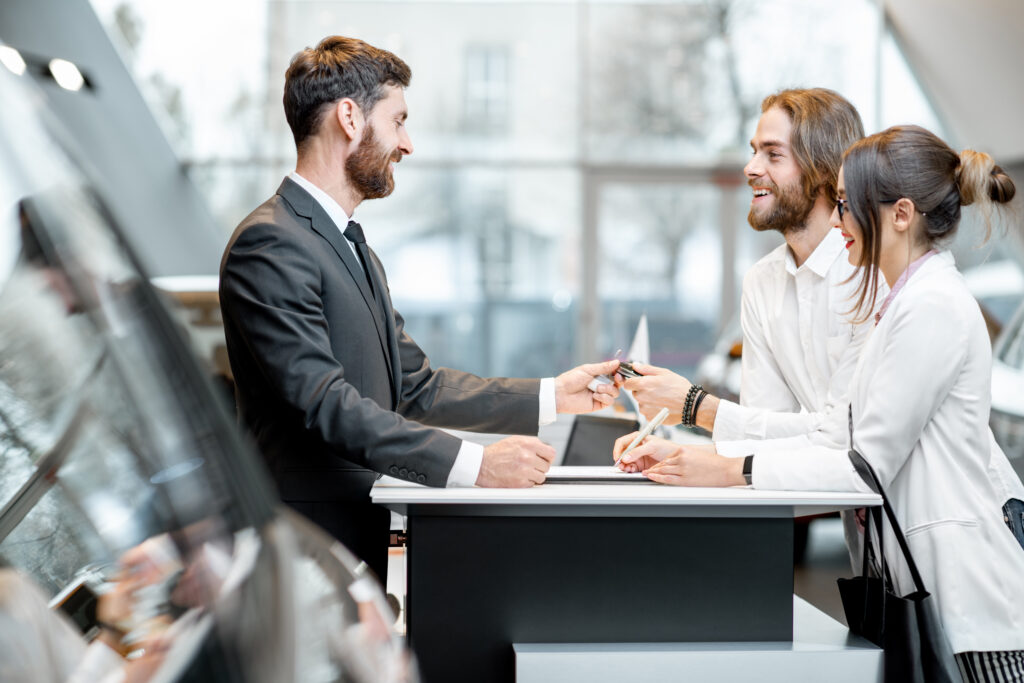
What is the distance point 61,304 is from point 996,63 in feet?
31.7

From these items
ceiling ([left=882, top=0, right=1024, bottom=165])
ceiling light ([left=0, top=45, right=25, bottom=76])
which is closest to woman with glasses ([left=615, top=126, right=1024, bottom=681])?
ceiling light ([left=0, top=45, right=25, bottom=76])

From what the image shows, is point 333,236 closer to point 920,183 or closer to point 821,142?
point 920,183

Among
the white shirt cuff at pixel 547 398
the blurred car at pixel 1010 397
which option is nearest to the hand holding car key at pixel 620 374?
the white shirt cuff at pixel 547 398

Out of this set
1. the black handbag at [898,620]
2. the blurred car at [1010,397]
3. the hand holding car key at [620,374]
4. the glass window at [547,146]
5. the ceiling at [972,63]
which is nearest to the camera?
the black handbag at [898,620]

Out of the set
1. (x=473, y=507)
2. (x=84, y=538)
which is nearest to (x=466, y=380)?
(x=473, y=507)

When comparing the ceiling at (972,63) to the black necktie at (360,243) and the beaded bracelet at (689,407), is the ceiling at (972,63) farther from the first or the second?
the black necktie at (360,243)

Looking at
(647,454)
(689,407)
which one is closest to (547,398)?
(689,407)

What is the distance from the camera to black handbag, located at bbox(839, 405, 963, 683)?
158 cm

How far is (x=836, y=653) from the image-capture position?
64.4 inches

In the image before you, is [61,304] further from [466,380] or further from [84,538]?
[466,380]

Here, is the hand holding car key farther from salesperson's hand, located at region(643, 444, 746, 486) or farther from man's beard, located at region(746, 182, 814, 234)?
salesperson's hand, located at region(643, 444, 746, 486)

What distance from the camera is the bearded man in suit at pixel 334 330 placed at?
68.5 inches

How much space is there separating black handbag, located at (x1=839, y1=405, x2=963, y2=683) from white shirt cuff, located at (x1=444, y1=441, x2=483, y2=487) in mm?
652

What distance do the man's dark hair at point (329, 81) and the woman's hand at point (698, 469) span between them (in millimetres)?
961
